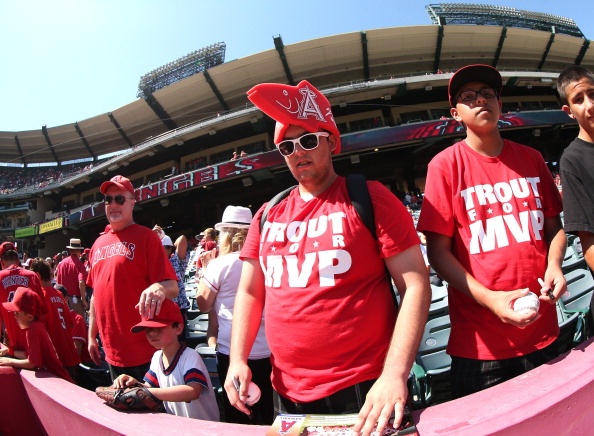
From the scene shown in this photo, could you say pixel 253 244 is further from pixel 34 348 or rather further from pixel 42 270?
pixel 42 270

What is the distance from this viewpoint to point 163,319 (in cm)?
194

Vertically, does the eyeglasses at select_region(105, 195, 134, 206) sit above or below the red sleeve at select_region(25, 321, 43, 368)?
above

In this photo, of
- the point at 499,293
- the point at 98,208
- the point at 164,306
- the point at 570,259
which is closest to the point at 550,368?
the point at 499,293

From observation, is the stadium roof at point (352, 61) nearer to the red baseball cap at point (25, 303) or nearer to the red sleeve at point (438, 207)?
the red baseball cap at point (25, 303)

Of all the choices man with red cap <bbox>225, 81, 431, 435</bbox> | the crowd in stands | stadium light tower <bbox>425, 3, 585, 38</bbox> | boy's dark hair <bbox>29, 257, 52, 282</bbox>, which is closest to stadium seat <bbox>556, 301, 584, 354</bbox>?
man with red cap <bbox>225, 81, 431, 435</bbox>

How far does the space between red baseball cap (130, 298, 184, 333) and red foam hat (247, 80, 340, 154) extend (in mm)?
1253

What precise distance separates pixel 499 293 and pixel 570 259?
9.77 ft

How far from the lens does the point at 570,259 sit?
3.34 meters

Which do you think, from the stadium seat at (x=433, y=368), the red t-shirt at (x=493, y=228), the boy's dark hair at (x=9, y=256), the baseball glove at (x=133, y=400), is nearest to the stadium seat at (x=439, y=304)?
the stadium seat at (x=433, y=368)

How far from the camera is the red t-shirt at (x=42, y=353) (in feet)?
7.43

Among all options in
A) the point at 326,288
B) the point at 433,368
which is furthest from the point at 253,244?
the point at 433,368

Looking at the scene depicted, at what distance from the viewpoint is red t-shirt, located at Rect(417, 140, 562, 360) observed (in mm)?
1286

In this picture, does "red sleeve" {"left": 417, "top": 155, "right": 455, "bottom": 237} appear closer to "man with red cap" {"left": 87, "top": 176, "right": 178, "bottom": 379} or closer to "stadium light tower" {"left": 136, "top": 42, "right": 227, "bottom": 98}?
"man with red cap" {"left": 87, "top": 176, "right": 178, "bottom": 379}

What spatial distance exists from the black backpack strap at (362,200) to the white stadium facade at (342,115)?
1585cm
